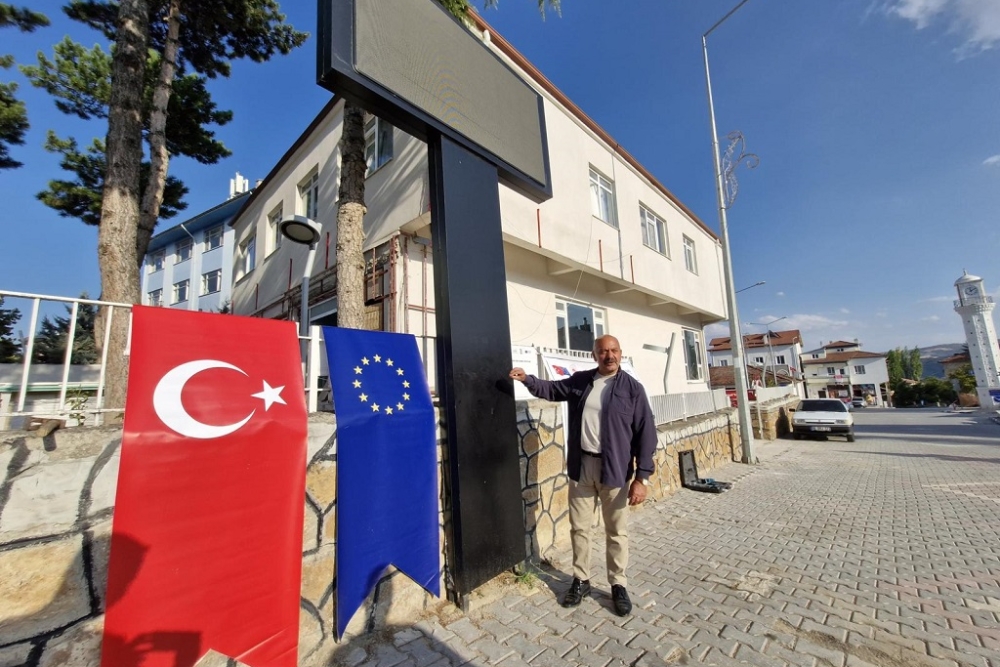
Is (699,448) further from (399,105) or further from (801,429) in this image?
(801,429)

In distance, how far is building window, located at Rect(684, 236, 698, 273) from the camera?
46.8ft

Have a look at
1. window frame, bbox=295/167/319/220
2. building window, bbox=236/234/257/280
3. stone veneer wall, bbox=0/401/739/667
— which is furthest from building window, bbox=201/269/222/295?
stone veneer wall, bbox=0/401/739/667

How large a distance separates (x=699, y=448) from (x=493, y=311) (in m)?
7.12

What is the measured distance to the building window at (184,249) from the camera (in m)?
27.9

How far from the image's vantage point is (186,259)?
2795cm

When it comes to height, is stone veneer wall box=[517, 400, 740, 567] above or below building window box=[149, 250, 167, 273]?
below

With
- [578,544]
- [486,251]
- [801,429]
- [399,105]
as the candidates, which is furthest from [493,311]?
[801,429]

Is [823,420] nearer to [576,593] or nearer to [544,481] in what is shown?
[544,481]

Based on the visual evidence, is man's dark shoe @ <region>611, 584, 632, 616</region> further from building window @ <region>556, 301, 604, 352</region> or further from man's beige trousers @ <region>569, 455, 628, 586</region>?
building window @ <region>556, 301, 604, 352</region>

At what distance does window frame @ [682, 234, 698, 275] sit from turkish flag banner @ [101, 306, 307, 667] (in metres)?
14.4

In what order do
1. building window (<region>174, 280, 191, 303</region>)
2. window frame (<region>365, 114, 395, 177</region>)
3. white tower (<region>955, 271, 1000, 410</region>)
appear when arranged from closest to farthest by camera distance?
window frame (<region>365, 114, 395, 177</region>) → building window (<region>174, 280, 191, 303</region>) → white tower (<region>955, 271, 1000, 410</region>)

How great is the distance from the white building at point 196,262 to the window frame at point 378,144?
1977 centimetres

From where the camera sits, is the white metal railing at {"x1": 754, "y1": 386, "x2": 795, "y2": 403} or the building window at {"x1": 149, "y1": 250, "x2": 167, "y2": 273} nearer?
the white metal railing at {"x1": 754, "y1": 386, "x2": 795, "y2": 403}

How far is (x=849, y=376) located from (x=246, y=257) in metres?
82.1
